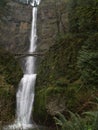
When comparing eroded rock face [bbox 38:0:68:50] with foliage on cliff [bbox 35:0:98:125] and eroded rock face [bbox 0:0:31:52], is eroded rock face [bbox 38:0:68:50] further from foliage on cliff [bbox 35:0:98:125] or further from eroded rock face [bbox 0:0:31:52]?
foliage on cliff [bbox 35:0:98:125]

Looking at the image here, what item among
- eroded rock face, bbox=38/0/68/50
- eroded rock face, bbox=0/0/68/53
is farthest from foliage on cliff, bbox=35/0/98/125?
eroded rock face, bbox=0/0/68/53

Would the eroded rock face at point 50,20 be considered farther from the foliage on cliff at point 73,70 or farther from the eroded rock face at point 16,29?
the foliage on cliff at point 73,70

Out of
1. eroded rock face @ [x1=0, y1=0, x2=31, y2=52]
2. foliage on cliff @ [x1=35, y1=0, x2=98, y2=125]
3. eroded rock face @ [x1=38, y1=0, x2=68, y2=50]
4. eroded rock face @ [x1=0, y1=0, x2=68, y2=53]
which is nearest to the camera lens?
foliage on cliff @ [x1=35, y1=0, x2=98, y2=125]

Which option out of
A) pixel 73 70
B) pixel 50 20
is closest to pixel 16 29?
pixel 50 20

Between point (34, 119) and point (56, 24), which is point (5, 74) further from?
point (56, 24)

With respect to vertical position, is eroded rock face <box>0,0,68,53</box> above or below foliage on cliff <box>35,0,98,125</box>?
above

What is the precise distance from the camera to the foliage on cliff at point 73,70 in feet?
57.0

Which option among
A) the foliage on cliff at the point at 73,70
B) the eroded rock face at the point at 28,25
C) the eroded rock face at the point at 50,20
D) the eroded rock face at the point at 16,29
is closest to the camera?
the foliage on cliff at the point at 73,70

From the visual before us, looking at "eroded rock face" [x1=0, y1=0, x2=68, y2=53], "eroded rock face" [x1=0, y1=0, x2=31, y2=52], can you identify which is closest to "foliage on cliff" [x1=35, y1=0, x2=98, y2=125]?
"eroded rock face" [x1=0, y1=0, x2=68, y2=53]

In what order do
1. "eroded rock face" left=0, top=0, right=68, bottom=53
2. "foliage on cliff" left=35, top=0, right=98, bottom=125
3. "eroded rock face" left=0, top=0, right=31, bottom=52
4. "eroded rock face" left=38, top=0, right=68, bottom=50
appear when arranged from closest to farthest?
"foliage on cliff" left=35, top=0, right=98, bottom=125
"eroded rock face" left=38, top=0, right=68, bottom=50
"eroded rock face" left=0, top=0, right=68, bottom=53
"eroded rock face" left=0, top=0, right=31, bottom=52

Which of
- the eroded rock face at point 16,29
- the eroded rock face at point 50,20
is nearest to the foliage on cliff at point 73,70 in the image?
the eroded rock face at point 50,20

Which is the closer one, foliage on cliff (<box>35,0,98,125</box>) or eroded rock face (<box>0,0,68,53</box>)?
foliage on cliff (<box>35,0,98,125</box>)

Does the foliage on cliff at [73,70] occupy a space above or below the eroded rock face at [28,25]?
below

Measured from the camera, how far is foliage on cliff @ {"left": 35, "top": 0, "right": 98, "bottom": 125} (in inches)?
684
